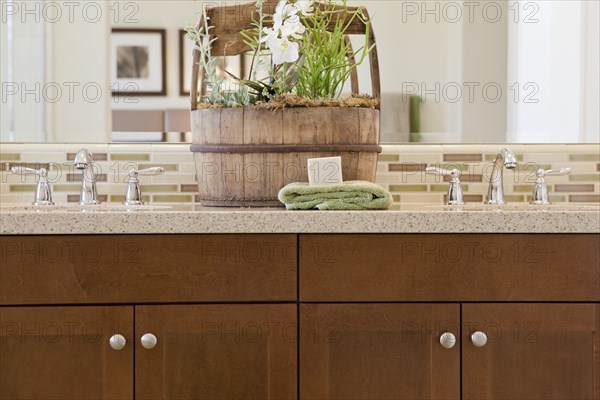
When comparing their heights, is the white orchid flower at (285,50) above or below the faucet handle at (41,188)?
above

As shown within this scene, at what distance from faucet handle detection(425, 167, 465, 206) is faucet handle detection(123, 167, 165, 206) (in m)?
0.63

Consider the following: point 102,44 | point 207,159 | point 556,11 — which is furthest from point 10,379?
point 556,11

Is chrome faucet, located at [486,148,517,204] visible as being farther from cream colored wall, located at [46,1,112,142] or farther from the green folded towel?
cream colored wall, located at [46,1,112,142]

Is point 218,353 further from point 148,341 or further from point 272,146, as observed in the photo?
point 272,146

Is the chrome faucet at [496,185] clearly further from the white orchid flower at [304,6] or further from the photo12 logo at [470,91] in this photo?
the white orchid flower at [304,6]

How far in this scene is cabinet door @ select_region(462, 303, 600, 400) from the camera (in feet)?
4.58

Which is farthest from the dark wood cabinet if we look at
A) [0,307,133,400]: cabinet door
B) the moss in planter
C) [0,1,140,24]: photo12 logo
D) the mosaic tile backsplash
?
[0,1,140,24]: photo12 logo

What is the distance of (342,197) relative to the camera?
1.48m

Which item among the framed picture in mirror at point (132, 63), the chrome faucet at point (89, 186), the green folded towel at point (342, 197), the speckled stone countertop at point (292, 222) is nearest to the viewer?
the speckled stone countertop at point (292, 222)

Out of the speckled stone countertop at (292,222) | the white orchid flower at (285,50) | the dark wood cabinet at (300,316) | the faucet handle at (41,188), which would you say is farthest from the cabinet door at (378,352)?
the faucet handle at (41,188)

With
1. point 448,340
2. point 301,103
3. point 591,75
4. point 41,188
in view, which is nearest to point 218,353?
point 448,340

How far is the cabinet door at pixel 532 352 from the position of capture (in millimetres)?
1395

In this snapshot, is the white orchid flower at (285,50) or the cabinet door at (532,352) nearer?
the cabinet door at (532,352)

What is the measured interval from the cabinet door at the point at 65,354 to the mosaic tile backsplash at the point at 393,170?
0.66m
